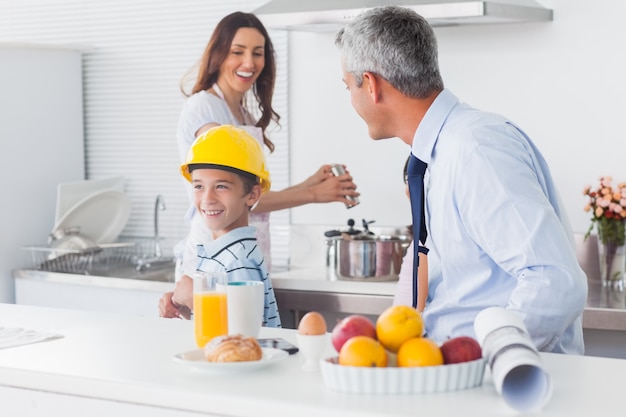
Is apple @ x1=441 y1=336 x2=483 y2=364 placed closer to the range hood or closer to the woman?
the woman

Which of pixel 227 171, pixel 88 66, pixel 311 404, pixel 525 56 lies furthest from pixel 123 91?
pixel 311 404

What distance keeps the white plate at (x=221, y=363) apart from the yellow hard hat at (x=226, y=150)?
786 mm

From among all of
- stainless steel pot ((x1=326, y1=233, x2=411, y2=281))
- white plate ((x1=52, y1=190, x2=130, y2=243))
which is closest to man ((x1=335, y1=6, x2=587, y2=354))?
stainless steel pot ((x1=326, y1=233, x2=411, y2=281))

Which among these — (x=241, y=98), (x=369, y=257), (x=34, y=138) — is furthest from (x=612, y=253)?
(x=34, y=138)

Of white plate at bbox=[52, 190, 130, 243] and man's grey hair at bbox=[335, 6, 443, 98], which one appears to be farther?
white plate at bbox=[52, 190, 130, 243]

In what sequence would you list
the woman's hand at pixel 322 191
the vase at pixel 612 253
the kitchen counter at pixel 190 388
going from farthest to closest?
the woman's hand at pixel 322 191 → the vase at pixel 612 253 → the kitchen counter at pixel 190 388

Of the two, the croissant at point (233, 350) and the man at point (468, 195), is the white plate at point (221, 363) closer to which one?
the croissant at point (233, 350)

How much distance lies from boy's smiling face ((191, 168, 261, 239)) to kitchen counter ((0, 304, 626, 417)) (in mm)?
518

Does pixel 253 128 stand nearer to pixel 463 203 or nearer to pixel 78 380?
pixel 463 203

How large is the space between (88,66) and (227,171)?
7.67 feet

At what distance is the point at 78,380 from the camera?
167 centimetres

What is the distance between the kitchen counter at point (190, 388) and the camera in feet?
4.68

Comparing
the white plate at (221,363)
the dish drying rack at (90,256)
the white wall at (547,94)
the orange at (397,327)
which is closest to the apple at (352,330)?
the orange at (397,327)

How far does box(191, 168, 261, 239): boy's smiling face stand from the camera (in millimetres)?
2484
